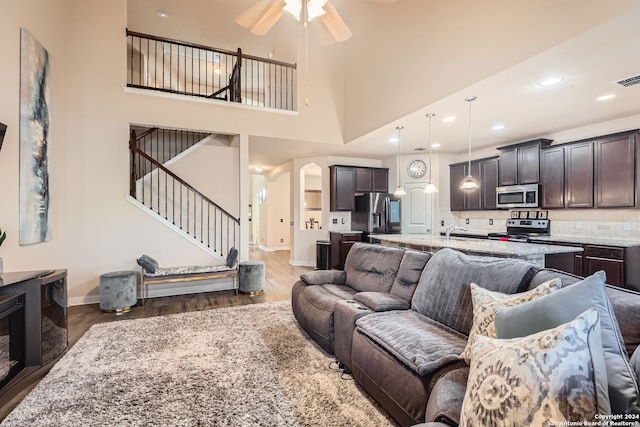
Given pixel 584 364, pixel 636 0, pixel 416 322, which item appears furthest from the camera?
pixel 416 322

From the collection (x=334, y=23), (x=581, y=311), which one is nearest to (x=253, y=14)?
(x=334, y=23)

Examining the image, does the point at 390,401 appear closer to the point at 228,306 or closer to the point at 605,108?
the point at 228,306

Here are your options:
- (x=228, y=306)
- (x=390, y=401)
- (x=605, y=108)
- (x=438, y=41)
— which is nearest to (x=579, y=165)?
(x=605, y=108)

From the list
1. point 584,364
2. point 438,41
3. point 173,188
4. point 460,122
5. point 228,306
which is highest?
point 438,41

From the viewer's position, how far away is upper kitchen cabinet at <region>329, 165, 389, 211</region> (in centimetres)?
686

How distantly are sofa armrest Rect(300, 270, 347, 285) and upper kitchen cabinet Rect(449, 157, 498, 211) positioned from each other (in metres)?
4.09

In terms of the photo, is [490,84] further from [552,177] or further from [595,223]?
[595,223]

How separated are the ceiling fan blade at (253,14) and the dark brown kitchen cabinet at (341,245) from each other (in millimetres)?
4347

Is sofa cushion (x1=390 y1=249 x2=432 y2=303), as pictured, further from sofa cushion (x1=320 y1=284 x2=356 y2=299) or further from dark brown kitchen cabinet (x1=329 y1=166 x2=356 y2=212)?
dark brown kitchen cabinet (x1=329 y1=166 x2=356 y2=212)

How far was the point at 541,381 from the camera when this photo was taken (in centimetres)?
91

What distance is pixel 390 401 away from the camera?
1.75 metres

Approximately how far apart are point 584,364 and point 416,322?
123 centimetres

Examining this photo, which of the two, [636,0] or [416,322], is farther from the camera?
[416,322]

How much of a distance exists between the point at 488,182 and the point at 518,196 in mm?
707
